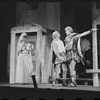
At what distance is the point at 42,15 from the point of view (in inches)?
512

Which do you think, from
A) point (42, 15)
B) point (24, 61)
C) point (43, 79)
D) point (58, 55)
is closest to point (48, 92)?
point (43, 79)

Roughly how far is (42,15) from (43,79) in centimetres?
Answer: 278

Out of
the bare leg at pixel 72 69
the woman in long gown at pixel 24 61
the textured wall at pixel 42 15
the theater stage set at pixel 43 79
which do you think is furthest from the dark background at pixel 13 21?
the woman in long gown at pixel 24 61

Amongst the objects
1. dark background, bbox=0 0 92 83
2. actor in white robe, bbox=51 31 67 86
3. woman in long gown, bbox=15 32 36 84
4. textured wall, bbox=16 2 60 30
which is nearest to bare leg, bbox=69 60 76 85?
actor in white robe, bbox=51 31 67 86

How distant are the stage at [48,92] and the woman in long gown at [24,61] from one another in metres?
0.51

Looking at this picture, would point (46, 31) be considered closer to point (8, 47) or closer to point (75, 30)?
point (75, 30)

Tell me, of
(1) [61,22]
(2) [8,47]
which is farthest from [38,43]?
(2) [8,47]

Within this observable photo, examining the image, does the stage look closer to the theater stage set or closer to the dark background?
the theater stage set

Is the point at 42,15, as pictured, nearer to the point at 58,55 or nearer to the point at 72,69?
the point at 58,55

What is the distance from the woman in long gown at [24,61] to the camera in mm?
12211

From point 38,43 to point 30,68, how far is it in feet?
3.55

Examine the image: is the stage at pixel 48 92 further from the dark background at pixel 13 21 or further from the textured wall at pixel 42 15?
the textured wall at pixel 42 15

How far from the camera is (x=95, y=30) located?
434 inches

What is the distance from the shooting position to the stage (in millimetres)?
10328
